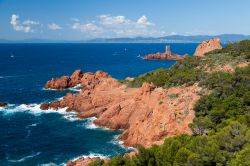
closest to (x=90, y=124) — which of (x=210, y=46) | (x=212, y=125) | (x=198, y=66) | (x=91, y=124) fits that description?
(x=91, y=124)

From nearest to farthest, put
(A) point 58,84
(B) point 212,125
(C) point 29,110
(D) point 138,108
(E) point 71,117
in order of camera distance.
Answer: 1. (B) point 212,125
2. (D) point 138,108
3. (E) point 71,117
4. (C) point 29,110
5. (A) point 58,84

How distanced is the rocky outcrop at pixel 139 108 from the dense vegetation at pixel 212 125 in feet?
9.98

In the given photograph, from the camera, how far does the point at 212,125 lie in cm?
4256

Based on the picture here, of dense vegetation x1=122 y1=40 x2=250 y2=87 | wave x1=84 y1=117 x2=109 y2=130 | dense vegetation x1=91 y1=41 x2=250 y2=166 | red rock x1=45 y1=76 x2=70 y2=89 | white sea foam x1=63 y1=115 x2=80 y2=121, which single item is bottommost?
wave x1=84 y1=117 x2=109 y2=130

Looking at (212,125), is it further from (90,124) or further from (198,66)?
(90,124)

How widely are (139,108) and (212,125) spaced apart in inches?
835

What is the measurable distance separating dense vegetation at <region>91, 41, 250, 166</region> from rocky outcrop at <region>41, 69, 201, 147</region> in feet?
9.98

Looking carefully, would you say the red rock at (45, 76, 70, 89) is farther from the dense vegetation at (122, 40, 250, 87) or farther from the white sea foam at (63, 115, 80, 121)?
the dense vegetation at (122, 40, 250, 87)

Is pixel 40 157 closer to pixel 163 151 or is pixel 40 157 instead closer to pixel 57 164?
pixel 57 164

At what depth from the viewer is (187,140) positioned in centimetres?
3688

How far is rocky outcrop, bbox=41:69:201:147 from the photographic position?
50938 mm

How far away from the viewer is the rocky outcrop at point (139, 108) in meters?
50.9

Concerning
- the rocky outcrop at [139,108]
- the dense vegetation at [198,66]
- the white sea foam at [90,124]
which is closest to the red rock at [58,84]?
the rocky outcrop at [139,108]

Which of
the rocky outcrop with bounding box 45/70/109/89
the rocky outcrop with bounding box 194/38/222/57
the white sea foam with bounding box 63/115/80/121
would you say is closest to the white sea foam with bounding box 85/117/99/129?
the white sea foam with bounding box 63/115/80/121
